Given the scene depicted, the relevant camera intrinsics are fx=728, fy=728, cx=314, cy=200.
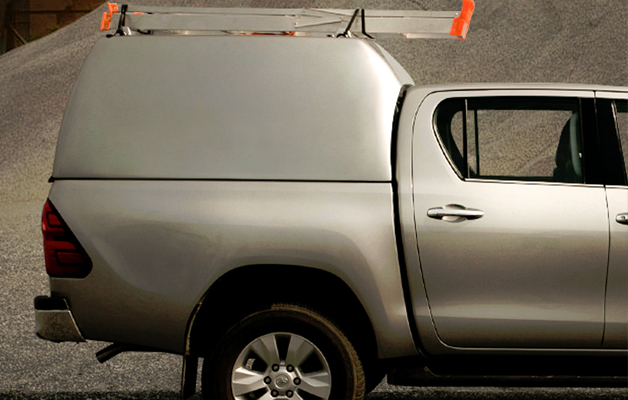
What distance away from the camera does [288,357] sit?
3.51 m

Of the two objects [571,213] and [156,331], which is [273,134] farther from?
[571,213]

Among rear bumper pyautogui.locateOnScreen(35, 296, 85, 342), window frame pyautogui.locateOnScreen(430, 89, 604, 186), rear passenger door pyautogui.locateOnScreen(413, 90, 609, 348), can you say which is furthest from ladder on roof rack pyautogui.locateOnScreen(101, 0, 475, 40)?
rear bumper pyautogui.locateOnScreen(35, 296, 85, 342)

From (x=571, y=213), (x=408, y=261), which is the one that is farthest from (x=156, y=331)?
(x=571, y=213)

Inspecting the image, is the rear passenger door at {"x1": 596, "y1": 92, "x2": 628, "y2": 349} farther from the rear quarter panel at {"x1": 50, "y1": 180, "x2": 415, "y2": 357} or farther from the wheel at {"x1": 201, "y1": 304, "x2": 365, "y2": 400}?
the wheel at {"x1": 201, "y1": 304, "x2": 365, "y2": 400}

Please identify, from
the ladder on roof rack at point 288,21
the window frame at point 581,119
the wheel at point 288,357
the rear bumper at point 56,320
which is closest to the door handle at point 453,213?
the window frame at point 581,119

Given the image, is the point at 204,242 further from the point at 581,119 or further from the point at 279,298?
the point at 581,119

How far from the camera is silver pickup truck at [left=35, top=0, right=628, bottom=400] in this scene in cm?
348

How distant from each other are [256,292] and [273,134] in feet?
2.59

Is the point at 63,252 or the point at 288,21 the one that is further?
the point at 288,21

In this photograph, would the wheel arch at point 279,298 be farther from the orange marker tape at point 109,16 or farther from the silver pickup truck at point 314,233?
the orange marker tape at point 109,16

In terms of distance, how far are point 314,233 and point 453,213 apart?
0.67 metres

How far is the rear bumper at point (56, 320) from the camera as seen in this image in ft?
11.8

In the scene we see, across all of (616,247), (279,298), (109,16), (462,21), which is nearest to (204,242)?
(279,298)

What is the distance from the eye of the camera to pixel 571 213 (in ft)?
11.5
